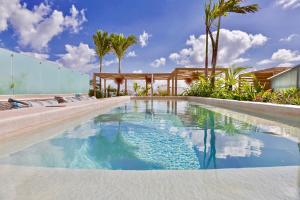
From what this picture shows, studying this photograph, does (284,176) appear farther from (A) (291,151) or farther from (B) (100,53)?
(B) (100,53)

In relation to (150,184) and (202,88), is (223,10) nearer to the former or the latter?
(202,88)

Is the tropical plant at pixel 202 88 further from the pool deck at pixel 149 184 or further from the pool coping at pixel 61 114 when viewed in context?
the pool deck at pixel 149 184

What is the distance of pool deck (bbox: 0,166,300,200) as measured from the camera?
1.59m

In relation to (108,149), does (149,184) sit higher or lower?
higher

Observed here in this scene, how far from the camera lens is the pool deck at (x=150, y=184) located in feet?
5.21

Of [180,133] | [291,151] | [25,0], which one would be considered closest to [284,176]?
[291,151]

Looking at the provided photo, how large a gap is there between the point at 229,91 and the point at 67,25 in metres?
15.2

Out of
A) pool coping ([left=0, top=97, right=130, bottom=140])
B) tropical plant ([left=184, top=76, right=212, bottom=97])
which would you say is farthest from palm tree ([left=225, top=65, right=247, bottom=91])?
pool coping ([left=0, top=97, right=130, bottom=140])

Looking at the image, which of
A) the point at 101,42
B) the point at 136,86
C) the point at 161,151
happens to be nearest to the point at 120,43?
the point at 101,42

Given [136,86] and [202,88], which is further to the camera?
[136,86]

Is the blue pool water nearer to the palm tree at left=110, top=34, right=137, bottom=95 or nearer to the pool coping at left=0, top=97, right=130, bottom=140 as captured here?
the pool coping at left=0, top=97, right=130, bottom=140

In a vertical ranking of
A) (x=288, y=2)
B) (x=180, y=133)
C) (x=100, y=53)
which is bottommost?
(x=180, y=133)

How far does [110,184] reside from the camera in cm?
179

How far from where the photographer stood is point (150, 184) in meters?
1.78
